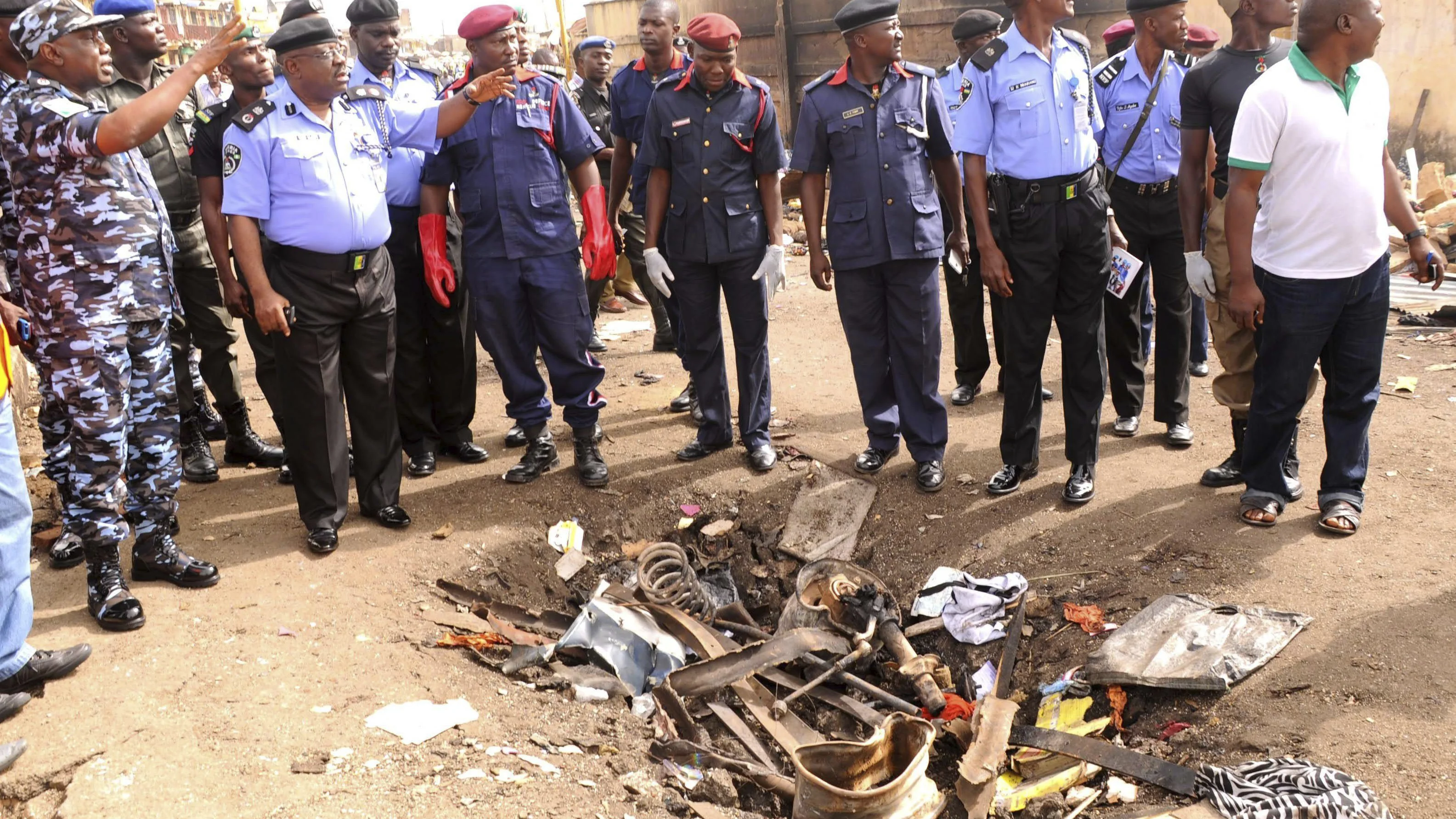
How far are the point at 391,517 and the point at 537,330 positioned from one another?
1184 millimetres

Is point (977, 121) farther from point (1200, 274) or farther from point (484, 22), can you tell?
point (484, 22)

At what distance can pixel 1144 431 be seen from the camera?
584 cm

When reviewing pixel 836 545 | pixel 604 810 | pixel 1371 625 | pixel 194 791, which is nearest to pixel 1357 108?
pixel 1371 625

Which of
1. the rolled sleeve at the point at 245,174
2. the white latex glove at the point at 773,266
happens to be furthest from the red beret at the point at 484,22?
the white latex glove at the point at 773,266

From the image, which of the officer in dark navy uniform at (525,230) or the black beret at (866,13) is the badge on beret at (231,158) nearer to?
the officer in dark navy uniform at (525,230)

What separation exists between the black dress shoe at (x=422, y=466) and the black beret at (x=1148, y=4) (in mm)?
4291

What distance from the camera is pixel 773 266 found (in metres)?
5.38

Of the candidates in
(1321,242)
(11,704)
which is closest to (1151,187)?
(1321,242)

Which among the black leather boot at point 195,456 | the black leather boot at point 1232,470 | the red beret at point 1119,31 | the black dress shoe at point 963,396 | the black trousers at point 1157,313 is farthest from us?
the red beret at point 1119,31

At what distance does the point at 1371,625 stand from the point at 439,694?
326cm

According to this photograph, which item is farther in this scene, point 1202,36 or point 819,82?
point 1202,36

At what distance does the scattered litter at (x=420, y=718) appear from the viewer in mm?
3480

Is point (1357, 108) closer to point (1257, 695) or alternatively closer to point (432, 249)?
point (1257, 695)

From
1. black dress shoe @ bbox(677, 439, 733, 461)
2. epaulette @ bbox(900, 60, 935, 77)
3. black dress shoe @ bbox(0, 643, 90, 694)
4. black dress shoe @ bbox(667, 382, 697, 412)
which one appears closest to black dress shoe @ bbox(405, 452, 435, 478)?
black dress shoe @ bbox(677, 439, 733, 461)
